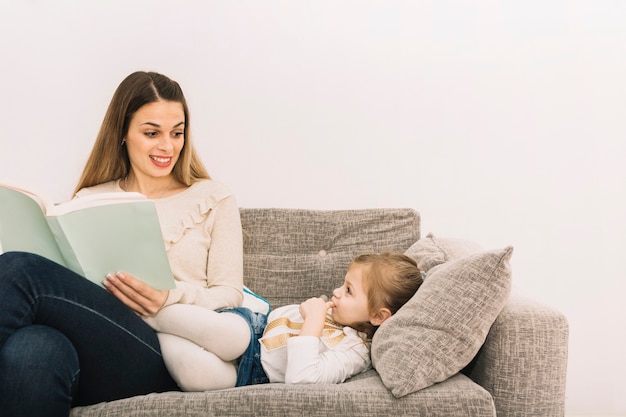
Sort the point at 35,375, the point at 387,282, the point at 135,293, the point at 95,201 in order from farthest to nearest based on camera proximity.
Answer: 1. the point at 387,282
2. the point at 135,293
3. the point at 95,201
4. the point at 35,375

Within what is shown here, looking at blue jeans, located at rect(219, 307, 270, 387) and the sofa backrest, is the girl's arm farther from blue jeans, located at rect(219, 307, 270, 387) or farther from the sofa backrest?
the sofa backrest

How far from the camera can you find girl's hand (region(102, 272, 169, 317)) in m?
1.60

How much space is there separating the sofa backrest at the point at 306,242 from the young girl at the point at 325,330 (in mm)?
340

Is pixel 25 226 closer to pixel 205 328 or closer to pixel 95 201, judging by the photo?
pixel 95 201

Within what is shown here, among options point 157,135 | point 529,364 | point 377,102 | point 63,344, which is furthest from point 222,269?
point 377,102

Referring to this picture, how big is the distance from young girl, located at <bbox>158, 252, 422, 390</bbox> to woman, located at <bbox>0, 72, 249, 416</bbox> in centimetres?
3

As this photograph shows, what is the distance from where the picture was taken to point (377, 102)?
2576 mm

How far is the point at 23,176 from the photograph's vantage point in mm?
2572

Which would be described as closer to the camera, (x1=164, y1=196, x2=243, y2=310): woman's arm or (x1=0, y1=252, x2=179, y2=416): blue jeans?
(x1=0, y1=252, x2=179, y2=416): blue jeans

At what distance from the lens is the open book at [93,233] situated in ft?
4.87

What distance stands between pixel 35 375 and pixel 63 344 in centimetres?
10

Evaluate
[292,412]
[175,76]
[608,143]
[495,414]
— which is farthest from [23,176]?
[608,143]

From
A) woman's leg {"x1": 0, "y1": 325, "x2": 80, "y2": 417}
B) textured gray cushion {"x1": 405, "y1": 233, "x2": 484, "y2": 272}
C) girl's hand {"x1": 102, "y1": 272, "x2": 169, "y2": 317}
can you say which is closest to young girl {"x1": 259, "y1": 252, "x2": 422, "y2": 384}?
textured gray cushion {"x1": 405, "y1": 233, "x2": 484, "y2": 272}

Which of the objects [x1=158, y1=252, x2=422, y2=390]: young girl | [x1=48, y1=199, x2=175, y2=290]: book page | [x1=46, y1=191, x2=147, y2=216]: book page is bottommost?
[x1=158, y1=252, x2=422, y2=390]: young girl
